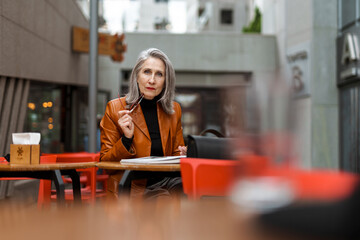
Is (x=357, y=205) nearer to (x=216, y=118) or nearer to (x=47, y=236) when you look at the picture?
(x=47, y=236)

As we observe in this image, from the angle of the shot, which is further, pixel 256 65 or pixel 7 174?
pixel 256 65

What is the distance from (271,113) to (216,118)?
12.6m

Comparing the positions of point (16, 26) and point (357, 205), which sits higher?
point (16, 26)

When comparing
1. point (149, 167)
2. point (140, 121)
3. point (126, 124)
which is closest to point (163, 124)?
point (140, 121)

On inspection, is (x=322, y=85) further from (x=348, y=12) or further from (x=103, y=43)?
(x=103, y=43)

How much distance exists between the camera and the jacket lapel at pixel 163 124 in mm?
2665

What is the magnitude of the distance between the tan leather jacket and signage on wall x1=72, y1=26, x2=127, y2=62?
6.20m

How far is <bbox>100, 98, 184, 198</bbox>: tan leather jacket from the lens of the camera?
8.05ft

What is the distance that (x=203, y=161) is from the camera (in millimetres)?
1729

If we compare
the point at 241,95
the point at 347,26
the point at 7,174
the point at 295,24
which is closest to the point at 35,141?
the point at 7,174

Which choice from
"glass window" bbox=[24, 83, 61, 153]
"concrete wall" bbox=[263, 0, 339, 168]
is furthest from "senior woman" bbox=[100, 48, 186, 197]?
"concrete wall" bbox=[263, 0, 339, 168]

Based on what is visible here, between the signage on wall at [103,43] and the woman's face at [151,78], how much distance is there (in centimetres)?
614

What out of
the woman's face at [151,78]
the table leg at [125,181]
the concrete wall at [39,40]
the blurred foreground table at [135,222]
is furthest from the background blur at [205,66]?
the table leg at [125,181]

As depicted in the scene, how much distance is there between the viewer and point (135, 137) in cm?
258
